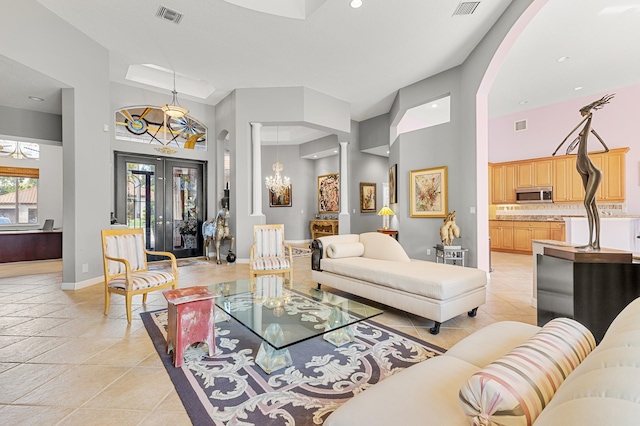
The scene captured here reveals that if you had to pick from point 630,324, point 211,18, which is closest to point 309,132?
point 211,18

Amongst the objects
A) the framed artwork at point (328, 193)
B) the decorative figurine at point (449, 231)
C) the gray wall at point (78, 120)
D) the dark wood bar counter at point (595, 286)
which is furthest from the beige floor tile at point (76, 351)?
the framed artwork at point (328, 193)

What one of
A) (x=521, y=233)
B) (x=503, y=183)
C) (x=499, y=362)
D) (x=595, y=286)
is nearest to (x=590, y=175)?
(x=595, y=286)

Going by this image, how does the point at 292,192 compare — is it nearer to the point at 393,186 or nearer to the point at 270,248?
the point at 393,186

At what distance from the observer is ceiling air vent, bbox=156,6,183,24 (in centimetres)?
374

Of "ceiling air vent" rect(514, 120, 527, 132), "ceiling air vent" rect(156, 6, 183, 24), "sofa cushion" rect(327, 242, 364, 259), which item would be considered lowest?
"sofa cushion" rect(327, 242, 364, 259)

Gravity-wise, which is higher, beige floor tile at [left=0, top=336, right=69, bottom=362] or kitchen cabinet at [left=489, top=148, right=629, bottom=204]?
kitchen cabinet at [left=489, top=148, right=629, bottom=204]

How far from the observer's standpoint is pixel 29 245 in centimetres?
641

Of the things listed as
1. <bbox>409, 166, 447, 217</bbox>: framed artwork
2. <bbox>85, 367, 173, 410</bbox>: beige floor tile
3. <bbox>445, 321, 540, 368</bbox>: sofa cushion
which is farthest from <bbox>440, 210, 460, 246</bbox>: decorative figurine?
<bbox>85, 367, 173, 410</bbox>: beige floor tile

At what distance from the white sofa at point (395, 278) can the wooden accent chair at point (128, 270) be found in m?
1.91

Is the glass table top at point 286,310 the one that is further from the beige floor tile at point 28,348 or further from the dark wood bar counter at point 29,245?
the dark wood bar counter at point 29,245

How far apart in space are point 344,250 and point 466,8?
352cm

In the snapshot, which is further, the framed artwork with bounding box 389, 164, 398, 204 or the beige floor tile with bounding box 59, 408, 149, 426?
the framed artwork with bounding box 389, 164, 398, 204

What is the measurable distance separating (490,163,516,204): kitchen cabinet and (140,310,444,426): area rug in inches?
283

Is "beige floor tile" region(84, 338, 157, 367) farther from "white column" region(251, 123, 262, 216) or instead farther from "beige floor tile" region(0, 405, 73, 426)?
"white column" region(251, 123, 262, 216)
